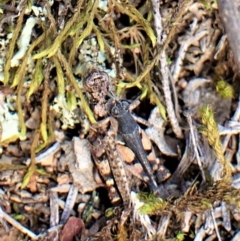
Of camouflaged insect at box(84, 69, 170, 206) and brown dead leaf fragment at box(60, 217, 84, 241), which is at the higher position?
camouflaged insect at box(84, 69, 170, 206)

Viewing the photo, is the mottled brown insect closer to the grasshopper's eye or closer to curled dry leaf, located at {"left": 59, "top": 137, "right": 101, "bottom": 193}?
the grasshopper's eye

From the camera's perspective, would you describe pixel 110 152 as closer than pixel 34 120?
Yes

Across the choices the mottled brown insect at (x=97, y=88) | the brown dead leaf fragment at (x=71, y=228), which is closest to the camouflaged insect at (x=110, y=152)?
the mottled brown insect at (x=97, y=88)

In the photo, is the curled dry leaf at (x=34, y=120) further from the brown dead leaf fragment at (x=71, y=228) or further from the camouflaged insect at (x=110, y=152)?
the brown dead leaf fragment at (x=71, y=228)

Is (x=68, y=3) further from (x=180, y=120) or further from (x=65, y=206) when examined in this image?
(x=65, y=206)

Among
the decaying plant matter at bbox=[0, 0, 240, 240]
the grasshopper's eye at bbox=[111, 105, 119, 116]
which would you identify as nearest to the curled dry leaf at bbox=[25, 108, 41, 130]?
the decaying plant matter at bbox=[0, 0, 240, 240]

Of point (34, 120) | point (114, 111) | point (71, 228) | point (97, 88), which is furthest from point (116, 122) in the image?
point (71, 228)

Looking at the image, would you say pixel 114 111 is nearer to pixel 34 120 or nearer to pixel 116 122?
pixel 116 122
